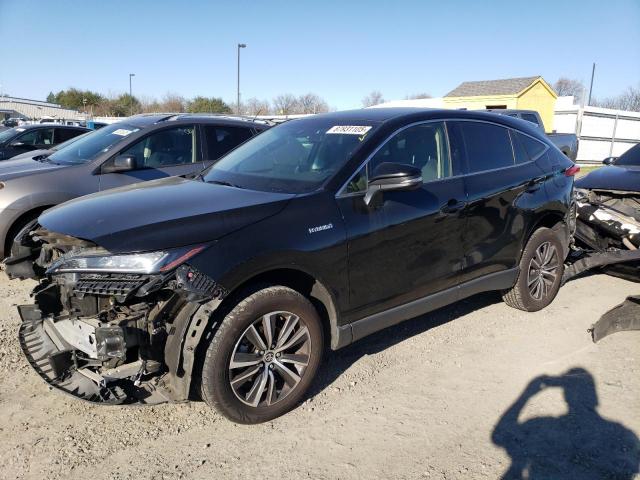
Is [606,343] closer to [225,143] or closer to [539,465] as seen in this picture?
[539,465]

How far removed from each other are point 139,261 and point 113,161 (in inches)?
153

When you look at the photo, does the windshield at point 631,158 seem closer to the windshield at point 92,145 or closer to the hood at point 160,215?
the hood at point 160,215

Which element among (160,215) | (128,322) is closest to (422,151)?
(160,215)

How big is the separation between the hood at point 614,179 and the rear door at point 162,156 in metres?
4.97

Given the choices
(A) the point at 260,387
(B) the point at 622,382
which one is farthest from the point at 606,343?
(A) the point at 260,387

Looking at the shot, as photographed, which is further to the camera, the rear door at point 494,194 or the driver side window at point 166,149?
the driver side window at point 166,149

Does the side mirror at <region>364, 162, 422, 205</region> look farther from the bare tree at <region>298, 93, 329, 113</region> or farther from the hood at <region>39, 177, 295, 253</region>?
the bare tree at <region>298, 93, 329, 113</region>

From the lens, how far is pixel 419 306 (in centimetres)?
398

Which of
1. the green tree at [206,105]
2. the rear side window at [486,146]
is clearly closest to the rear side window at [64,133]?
the rear side window at [486,146]

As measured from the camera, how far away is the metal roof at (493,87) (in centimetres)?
3016

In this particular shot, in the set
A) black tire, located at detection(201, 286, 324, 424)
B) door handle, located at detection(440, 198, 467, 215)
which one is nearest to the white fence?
door handle, located at detection(440, 198, 467, 215)

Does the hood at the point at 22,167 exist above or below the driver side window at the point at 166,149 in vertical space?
below

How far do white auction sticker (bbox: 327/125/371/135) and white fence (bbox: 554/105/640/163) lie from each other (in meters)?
21.8

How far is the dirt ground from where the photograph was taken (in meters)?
2.90
